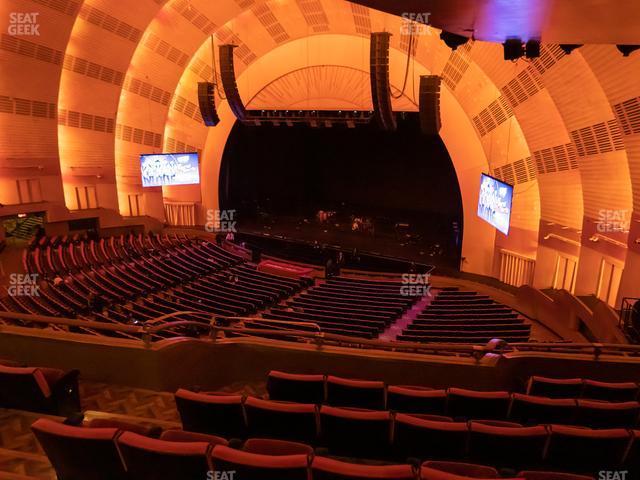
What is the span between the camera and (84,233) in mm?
18250

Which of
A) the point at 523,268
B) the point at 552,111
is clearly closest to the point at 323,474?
the point at 552,111

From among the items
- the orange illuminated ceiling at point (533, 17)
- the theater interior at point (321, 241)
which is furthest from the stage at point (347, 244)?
the orange illuminated ceiling at point (533, 17)

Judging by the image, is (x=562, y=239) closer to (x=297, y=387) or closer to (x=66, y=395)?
(x=297, y=387)

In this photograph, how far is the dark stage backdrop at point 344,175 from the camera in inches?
794

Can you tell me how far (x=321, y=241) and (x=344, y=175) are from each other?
4489 mm

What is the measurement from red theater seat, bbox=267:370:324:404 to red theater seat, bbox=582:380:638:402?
9.21 ft

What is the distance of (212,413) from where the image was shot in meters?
3.93

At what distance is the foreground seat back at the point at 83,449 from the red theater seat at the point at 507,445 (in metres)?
→ 2.57

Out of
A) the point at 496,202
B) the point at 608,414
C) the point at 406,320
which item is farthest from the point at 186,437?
the point at 496,202

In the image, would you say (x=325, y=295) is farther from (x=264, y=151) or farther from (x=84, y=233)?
(x=264, y=151)

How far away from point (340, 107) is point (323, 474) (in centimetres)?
1791

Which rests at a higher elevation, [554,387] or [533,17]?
[533,17]

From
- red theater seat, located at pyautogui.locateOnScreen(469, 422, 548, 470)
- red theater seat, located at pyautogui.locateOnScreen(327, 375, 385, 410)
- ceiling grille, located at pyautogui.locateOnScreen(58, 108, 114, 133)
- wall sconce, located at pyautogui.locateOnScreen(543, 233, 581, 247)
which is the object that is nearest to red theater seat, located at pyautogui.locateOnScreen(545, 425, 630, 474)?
red theater seat, located at pyautogui.locateOnScreen(469, 422, 548, 470)

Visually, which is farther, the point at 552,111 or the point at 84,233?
the point at 84,233
